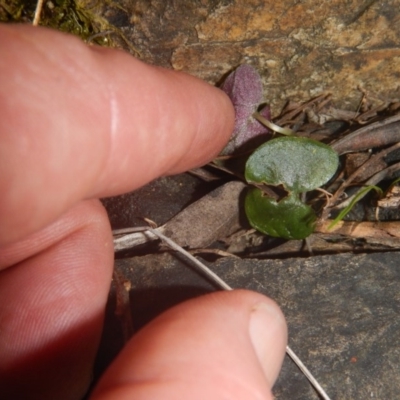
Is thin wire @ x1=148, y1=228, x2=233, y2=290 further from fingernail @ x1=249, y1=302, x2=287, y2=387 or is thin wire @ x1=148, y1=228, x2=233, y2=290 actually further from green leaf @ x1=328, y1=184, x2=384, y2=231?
green leaf @ x1=328, y1=184, x2=384, y2=231

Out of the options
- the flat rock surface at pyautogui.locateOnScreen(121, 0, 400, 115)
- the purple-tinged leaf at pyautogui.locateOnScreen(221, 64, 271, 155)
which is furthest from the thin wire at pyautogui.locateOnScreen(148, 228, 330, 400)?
the flat rock surface at pyautogui.locateOnScreen(121, 0, 400, 115)

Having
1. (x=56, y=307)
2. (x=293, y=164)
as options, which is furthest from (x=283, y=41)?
(x=56, y=307)

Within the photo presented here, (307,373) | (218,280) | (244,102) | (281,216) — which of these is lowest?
(307,373)

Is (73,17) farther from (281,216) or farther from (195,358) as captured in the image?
(195,358)

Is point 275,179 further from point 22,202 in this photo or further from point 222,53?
point 22,202

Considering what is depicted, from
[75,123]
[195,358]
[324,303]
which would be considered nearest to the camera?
[195,358]

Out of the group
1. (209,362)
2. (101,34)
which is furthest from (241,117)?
(209,362)
